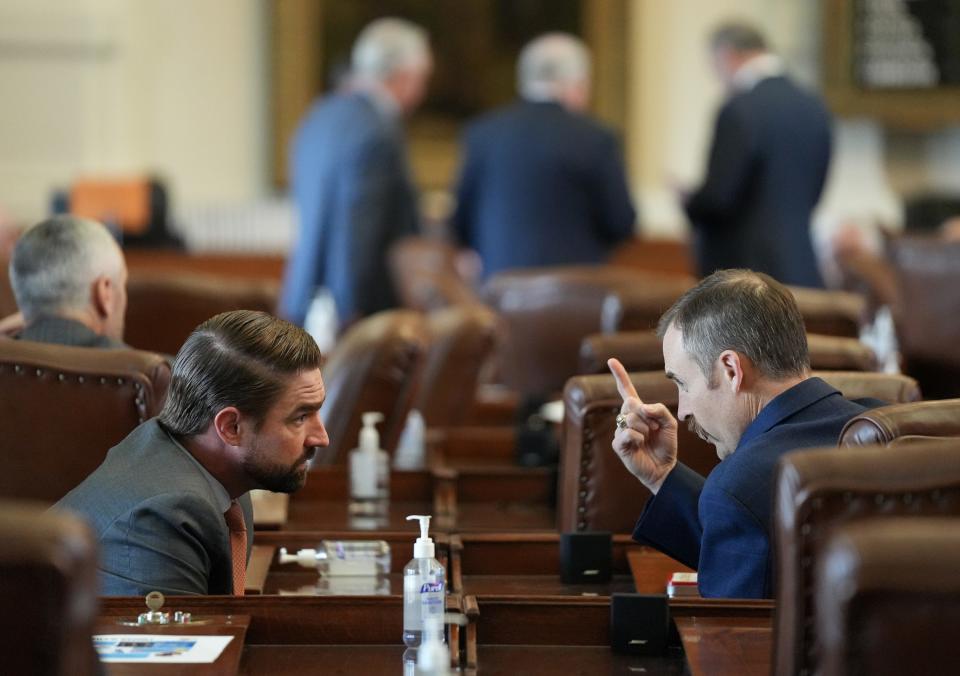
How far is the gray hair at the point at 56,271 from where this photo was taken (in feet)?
12.0

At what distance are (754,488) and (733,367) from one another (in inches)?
9.0

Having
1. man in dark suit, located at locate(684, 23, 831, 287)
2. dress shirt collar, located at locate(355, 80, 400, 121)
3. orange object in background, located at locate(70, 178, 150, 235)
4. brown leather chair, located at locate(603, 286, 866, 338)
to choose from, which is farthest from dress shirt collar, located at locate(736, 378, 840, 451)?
orange object in background, located at locate(70, 178, 150, 235)

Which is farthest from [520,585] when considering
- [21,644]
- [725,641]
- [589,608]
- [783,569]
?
[21,644]

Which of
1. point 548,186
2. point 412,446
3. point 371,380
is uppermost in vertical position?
point 548,186

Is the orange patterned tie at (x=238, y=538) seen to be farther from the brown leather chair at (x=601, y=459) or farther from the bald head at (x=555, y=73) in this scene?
the bald head at (x=555, y=73)

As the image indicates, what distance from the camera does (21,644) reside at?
5.19 ft

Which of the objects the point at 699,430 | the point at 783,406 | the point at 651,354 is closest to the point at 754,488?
the point at 783,406

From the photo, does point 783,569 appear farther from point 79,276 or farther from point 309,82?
point 309,82

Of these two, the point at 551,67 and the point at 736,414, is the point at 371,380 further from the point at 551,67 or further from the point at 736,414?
the point at 551,67

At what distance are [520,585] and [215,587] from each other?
0.56 m

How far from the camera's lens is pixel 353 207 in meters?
7.26

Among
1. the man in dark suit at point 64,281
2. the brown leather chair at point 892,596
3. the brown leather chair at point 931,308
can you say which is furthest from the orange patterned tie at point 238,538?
the brown leather chair at point 931,308

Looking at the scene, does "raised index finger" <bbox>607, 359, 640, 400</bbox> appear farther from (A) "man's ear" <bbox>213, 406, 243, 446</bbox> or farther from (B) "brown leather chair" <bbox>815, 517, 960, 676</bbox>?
(B) "brown leather chair" <bbox>815, 517, 960, 676</bbox>

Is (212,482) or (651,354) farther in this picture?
(651,354)
